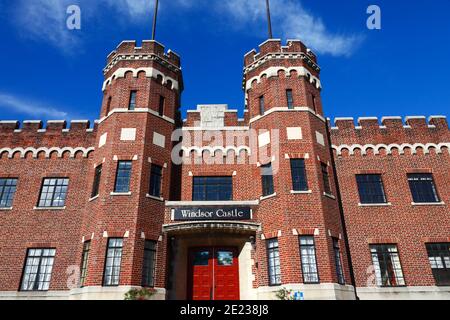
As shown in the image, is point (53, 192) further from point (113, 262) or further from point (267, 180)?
point (267, 180)

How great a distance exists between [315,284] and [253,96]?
446 inches

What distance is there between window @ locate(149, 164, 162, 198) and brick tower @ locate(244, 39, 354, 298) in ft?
17.4

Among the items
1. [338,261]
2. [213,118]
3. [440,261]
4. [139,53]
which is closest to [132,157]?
[213,118]

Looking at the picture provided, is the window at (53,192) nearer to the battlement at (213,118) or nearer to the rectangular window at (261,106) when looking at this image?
the battlement at (213,118)

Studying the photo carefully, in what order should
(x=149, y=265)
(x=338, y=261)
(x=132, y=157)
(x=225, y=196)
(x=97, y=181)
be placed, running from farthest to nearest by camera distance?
(x=225, y=196) < (x=97, y=181) < (x=132, y=157) < (x=338, y=261) < (x=149, y=265)

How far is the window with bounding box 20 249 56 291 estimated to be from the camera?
16797 millimetres

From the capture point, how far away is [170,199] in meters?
18.5

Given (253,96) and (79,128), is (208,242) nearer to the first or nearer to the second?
(253,96)

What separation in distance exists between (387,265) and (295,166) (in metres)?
6.91

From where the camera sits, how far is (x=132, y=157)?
17547mm

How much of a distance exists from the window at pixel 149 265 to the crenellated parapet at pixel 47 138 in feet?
24.1
